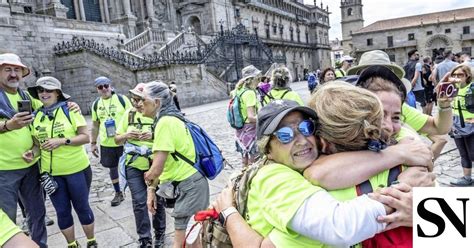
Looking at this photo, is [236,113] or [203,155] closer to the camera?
[203,155]

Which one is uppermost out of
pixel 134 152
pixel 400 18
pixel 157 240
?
pixel 400 18

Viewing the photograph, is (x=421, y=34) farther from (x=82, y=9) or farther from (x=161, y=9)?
(x=82, y=9)

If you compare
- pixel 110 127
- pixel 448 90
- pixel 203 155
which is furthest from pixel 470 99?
pixel 110 127

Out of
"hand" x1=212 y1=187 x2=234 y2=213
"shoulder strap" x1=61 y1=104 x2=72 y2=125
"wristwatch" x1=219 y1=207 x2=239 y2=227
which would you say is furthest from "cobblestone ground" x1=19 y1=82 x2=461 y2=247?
"wristwatch" x1=219 y1=207 x2=239 y2=227

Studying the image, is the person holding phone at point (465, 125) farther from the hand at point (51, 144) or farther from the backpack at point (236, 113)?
the hand at point (51, 144)

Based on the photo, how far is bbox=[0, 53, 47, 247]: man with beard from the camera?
3.59 metres

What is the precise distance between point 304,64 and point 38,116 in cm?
6285

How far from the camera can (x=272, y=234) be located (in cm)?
144

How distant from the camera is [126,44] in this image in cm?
2441

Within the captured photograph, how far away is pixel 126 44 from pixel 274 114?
24.7m

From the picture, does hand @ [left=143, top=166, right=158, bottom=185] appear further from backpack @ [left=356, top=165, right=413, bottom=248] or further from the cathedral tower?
the cathedral tower

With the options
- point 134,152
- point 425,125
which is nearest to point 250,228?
point 425,125

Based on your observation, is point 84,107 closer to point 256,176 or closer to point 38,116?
point 38,116

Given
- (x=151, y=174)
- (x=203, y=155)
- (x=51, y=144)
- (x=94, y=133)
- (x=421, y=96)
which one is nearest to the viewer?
(x=151, y=174)
